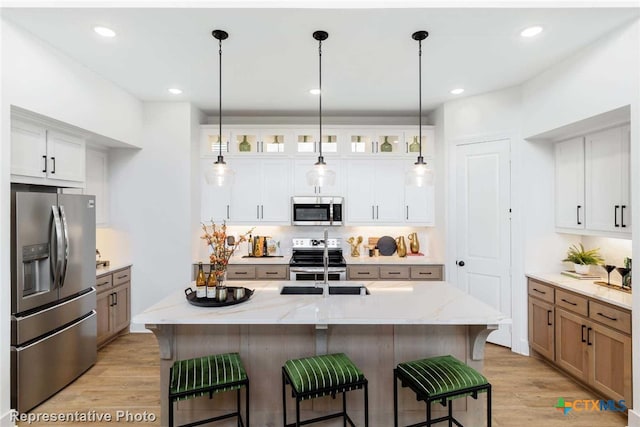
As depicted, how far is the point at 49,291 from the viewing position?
2.70 m

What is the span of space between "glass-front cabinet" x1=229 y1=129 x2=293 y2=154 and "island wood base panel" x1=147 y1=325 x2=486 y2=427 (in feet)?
9.01

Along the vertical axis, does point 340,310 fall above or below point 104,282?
above

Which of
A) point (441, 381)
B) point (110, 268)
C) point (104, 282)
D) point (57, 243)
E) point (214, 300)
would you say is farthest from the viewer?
point (110, 268)

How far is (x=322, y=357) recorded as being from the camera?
81.8 inches

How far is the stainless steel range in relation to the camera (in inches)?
163

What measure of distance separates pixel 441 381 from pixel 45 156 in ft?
11.2

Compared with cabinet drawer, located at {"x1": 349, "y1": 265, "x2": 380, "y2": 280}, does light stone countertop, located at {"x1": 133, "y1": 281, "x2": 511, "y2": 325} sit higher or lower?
higher

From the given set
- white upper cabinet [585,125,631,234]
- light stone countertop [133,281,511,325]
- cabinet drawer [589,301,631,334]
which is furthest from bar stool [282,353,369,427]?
white upper cabinet [585,125,631,234]

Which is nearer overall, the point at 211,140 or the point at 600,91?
the point at 600,91

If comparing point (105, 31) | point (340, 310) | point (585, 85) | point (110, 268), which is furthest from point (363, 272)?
point (105, 31)

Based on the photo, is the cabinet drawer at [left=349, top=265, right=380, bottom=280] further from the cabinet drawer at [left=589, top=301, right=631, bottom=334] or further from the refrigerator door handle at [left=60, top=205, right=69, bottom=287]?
the refrigerator door handle at [left=60, top=205, right=69, bottom=287]

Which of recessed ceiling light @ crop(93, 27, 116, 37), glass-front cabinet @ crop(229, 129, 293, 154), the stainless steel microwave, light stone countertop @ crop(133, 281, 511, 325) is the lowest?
light stone countertop @ crop(133, 281, 511, 325)

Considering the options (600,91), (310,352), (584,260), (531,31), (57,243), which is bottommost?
(310,352)

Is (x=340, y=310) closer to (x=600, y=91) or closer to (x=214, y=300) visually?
(x=214, y=300)
